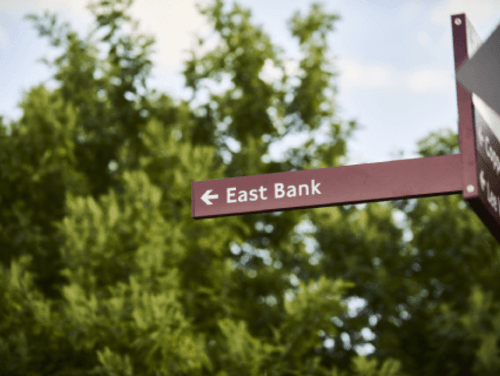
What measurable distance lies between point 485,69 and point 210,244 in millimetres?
6921

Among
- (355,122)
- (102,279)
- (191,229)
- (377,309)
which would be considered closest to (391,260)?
(377,309)

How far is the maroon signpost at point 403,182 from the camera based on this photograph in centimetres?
256

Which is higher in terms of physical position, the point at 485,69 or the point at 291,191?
the point at 485,69

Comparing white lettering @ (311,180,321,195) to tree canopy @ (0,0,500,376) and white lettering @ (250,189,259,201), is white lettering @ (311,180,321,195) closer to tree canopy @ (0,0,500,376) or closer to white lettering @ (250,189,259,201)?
white lettering @ (250,189,259,201)

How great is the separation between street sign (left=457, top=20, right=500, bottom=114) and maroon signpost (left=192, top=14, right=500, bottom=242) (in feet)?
1.87

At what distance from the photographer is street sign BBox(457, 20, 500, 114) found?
6.51ft

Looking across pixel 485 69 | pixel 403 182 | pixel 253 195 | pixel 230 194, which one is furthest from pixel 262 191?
pixel 485 69

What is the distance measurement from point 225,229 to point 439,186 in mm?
6476

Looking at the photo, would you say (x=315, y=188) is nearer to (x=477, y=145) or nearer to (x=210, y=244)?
(x=477, y=145)

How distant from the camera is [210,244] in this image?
28.6ft

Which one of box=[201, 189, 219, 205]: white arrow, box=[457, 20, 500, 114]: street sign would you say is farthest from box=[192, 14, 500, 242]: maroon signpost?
box=[457, 20, 500, 114]: street sign

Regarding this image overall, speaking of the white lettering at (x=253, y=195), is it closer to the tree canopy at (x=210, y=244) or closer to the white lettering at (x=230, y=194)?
the white lettering at (x=230, y=194)

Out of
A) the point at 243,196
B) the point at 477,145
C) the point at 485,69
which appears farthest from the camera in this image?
the point at 243,196

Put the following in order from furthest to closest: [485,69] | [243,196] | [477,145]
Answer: [243,196] → [477,145] → [485,69]
